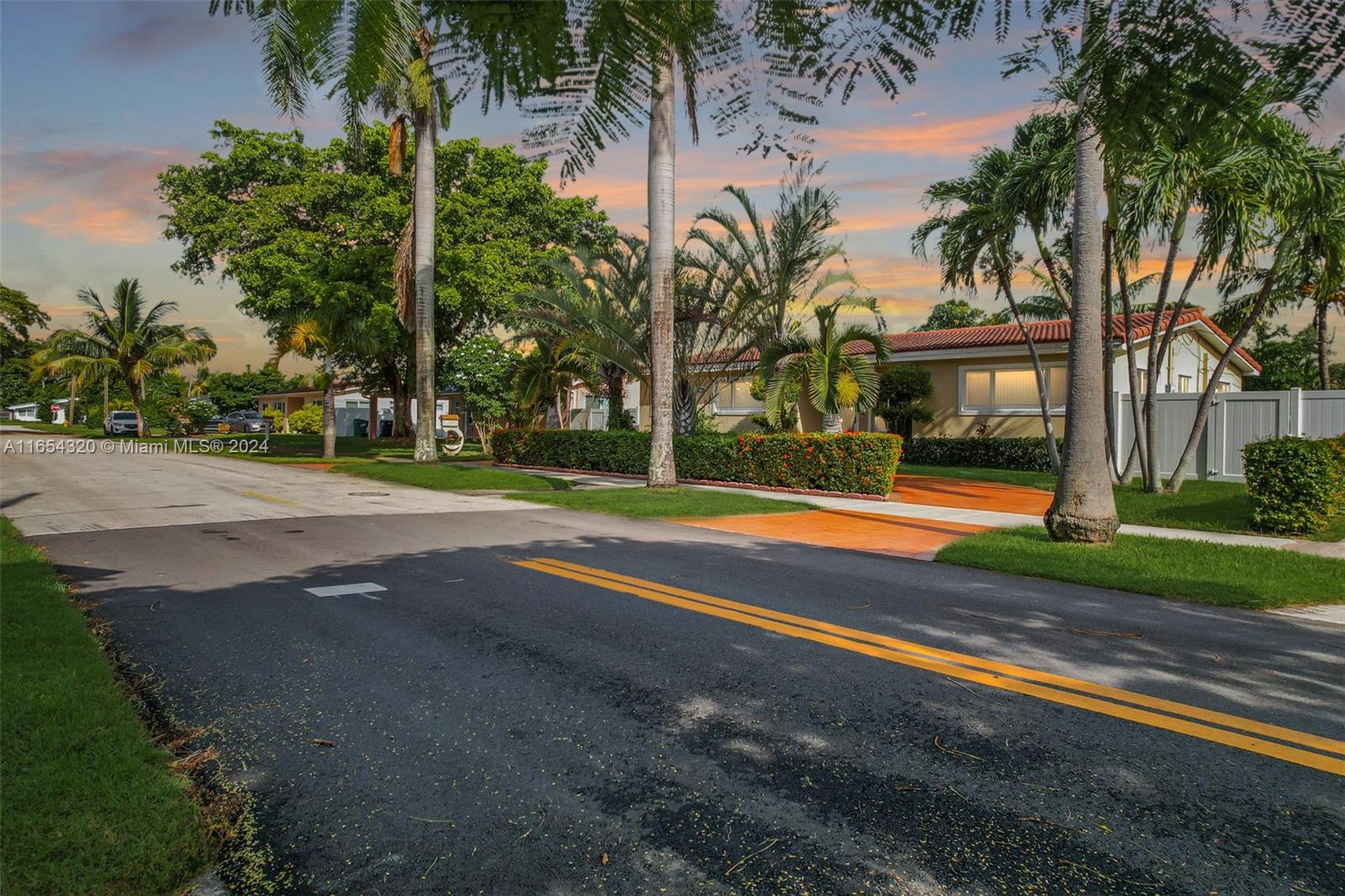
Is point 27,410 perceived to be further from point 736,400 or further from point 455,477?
point 455,477

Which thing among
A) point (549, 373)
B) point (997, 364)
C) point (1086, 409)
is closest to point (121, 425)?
point (549, 373)

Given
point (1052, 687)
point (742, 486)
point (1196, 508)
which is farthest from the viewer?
point (742, 486)

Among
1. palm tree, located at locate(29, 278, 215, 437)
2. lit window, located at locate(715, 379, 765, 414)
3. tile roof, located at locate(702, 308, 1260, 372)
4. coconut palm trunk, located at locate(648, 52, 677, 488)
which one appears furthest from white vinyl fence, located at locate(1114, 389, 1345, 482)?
palm tree, located at locate(29, 278, 215, 437)

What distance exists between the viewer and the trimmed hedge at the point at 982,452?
21234 millimetres

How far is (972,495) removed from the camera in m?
16.2

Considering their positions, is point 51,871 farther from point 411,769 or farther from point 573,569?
point 573,569

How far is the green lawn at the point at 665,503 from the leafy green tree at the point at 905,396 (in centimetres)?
1050

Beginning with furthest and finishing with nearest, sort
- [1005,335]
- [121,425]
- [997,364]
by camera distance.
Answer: [121,425]
[1005,335]
[997,364]

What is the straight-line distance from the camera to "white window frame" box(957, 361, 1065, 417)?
2195 centimetres

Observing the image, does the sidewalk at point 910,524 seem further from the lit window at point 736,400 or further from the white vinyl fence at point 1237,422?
the lit window at point 736,400

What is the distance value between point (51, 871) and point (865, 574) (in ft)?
21.4

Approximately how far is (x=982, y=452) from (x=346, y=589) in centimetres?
1968

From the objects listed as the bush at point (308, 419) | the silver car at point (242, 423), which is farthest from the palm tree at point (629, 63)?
the bush at point (308, 419)

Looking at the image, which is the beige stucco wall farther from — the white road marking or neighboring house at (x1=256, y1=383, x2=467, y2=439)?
neighboring house at (x1=256, y1=383, x2=467, y2=439)
